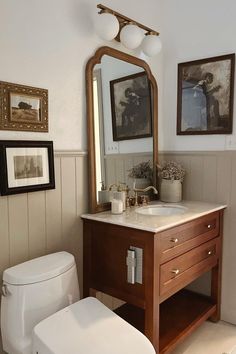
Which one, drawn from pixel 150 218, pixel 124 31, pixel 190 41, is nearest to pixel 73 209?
pixel 150 218

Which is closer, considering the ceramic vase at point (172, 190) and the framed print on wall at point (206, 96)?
the framed print on wall at point (206, 96)

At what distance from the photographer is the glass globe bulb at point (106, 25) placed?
1800 mm

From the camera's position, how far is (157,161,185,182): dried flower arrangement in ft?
7.64

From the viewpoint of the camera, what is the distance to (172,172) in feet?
7.66

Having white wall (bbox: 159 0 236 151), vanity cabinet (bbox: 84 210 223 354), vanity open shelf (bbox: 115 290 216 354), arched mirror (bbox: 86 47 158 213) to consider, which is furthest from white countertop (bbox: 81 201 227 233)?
vanity open shelf (bbox: 115 290 216 354)

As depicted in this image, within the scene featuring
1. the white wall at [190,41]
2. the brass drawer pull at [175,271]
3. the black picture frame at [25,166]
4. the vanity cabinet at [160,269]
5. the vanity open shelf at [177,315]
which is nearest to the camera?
the black picture frame at [25,166]

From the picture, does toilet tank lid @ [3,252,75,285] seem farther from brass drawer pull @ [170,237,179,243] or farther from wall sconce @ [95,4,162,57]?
wall sconce @ [95,4,162,57]

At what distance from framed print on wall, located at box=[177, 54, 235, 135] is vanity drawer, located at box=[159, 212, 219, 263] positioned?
0.66 metres

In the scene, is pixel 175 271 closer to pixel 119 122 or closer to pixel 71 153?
pixel 71 153

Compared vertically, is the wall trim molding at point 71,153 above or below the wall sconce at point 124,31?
below

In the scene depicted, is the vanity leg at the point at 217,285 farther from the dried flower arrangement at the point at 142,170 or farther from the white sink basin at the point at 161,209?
the dried flower arrangement at the point at 142,170

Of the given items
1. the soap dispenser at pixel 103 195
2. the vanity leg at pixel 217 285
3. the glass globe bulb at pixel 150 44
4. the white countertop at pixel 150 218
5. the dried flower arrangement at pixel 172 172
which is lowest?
the vanity leg at pixel 217 285

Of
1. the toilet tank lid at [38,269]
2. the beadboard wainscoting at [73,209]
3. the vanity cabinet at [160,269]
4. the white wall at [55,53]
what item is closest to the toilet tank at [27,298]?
the toilet tank lid at [38,269]

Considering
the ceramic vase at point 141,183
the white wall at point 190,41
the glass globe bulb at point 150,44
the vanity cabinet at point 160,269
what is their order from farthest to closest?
1. the ceramic vase at point 141,183
2. the white wall at point 190,41
3. the glass globe bulb at point 150,44
4. the vanity cabinet at point 160,269
